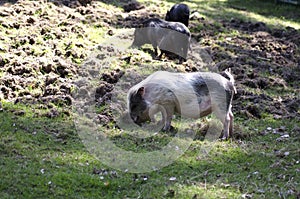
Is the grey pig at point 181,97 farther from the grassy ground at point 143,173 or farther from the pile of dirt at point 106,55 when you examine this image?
the pile of dirt at point 106,55

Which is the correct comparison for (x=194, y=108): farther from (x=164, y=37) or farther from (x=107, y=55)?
(x=164, y=37)

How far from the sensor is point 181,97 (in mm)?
7352

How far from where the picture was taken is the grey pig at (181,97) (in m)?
7.27

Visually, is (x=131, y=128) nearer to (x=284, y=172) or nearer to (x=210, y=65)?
(x=284, y=172)

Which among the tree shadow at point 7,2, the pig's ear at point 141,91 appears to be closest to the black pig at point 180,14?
the tree shadow at point 7,2

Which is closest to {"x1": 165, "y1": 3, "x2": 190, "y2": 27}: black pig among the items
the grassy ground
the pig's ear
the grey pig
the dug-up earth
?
the dug-up earth

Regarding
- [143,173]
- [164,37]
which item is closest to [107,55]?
[164,37]

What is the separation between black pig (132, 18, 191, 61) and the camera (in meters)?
10.8

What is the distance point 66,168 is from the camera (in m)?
6.52

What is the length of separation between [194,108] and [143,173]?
4.29 feet

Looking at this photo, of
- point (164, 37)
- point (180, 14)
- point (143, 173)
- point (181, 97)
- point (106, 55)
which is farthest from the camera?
point (180, 14)

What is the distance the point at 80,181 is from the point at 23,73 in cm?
327

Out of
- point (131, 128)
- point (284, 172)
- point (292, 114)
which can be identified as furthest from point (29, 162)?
point (292, 114)

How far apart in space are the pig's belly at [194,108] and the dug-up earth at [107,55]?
3.50 feet
